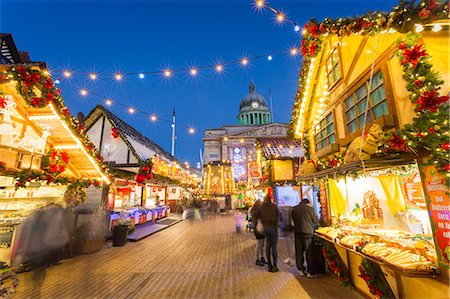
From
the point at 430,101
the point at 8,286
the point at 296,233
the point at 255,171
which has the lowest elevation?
the point at 8,286

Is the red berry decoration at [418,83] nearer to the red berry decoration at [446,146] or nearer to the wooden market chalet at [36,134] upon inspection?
the red berry decoration at [446,146]

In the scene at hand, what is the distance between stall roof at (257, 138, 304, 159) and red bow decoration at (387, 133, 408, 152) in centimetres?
865

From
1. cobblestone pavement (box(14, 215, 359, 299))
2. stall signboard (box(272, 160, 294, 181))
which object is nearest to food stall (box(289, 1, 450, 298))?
cobblestone pavement (box(14, 215, 359, 299))

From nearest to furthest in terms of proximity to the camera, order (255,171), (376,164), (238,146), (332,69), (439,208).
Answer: (439,208), (376,164), (332,69), (255,171), (238,146)

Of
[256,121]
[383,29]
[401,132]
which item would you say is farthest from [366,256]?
[256,121]

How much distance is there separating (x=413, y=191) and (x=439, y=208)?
191 cm

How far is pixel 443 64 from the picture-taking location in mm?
3373

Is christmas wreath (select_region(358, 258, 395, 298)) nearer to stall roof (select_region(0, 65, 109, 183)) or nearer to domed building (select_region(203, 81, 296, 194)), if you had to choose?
stall roof (select_region(0, 65, 109, 183))

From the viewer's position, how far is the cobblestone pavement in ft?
15.2

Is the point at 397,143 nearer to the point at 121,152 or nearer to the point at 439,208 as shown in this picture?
the point at 439,208

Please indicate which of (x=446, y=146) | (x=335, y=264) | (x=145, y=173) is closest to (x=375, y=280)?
(x=335, y=264)

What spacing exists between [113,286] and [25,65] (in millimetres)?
6302

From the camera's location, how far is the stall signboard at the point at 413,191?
4383mm

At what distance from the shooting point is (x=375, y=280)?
3.88m
